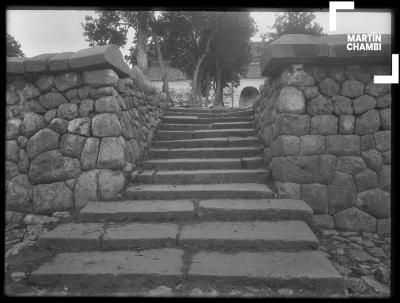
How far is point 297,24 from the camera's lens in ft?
50.7

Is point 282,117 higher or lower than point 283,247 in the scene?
higher

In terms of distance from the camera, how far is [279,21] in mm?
16406

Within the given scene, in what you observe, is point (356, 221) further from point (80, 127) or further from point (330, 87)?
point (80, 127)

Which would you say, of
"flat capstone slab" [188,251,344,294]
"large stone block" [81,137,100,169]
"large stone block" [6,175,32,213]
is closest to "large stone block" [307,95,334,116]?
"flat capstone slab" [188,251,344,294]

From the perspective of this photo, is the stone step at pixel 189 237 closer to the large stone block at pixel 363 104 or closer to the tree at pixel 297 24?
the large stone block at pixel 363 104

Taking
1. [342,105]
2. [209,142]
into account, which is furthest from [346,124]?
[209,142]

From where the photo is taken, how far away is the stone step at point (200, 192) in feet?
→ 10.2

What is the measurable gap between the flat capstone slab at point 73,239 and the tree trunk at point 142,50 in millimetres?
10219

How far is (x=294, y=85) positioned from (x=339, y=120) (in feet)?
2.21

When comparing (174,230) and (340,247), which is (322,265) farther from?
(174,230)

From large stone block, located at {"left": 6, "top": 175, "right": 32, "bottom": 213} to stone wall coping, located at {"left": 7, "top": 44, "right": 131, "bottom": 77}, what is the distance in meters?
1.32

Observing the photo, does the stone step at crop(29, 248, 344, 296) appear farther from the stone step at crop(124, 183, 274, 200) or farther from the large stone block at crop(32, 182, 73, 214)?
the large stone block at crop(32, 182, 73, 214)

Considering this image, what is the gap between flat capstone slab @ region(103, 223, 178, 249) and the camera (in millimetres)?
2393

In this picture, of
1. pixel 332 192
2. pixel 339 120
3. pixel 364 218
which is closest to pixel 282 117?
pixel 339 120
